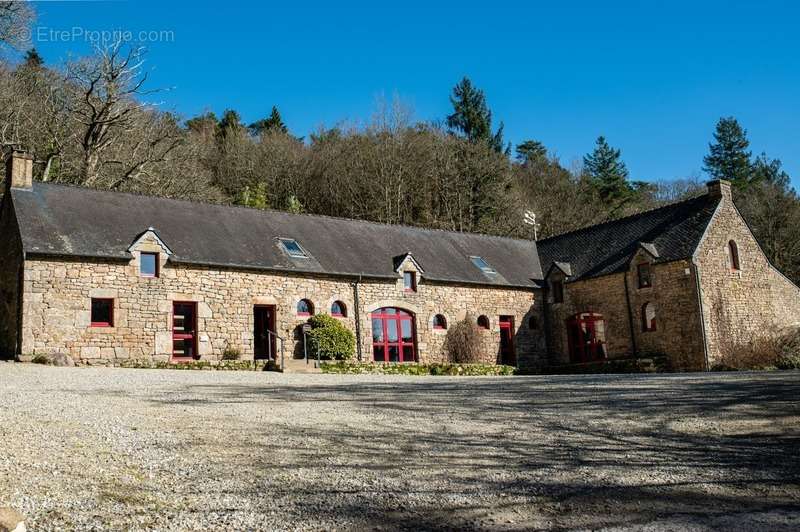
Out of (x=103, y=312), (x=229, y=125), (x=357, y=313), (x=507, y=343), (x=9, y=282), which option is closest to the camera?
(x=103, y=312)

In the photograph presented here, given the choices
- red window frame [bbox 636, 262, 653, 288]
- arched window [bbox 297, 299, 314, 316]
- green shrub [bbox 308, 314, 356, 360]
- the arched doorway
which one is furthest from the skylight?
arched window [bbox 297, 299, 314, 316]

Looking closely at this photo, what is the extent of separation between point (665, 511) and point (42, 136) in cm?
3102

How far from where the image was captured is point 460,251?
86.2 ft

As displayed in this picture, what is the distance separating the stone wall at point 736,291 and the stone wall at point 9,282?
763 inches

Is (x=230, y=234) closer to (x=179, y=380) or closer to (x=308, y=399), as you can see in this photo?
(x=179, y=380)

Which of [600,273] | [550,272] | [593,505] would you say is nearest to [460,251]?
[550,272]

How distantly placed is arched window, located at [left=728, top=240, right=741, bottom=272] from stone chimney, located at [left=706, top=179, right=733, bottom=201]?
1572 mm

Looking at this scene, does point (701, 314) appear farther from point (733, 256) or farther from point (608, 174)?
point (608, 174)

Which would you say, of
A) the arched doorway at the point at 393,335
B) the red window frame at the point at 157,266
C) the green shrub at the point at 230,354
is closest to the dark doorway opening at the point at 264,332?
the green shrub at the point at 230,354

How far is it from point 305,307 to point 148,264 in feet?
15.3

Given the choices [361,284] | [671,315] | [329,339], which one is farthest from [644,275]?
[329,339]

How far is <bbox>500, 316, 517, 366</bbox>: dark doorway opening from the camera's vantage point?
24.7 meters

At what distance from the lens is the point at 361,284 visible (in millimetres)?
22062

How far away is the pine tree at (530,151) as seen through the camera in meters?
50.9
